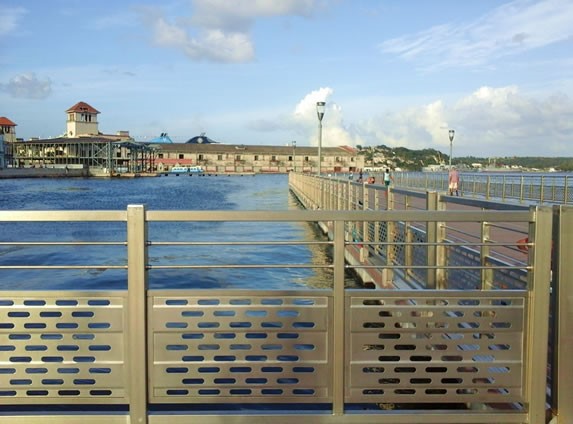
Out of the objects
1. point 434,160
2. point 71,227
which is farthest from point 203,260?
point 434,160

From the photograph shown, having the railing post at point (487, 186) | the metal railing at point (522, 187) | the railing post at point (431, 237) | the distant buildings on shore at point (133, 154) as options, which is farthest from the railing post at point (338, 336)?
the distant buildings on shore at point (133, 154)

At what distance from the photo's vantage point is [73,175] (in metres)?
112

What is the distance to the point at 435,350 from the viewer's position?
3408 millimetres

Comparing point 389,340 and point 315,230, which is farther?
point 315,230

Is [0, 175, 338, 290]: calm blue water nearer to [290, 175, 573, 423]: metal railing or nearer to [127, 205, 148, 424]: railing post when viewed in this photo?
[290, 175, 573, 423]: metal railing

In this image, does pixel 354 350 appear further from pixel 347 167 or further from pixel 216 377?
pixel 347 167

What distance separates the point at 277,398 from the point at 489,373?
122 centimetres

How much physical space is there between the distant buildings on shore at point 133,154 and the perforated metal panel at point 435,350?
364ft

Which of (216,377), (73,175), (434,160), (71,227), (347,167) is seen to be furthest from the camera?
(434,160)

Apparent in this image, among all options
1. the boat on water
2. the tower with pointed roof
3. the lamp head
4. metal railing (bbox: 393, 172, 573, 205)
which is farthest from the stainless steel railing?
the tower with pointed roof

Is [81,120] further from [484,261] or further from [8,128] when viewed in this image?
[484,261]

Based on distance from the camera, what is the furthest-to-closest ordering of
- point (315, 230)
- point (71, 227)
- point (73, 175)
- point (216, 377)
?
1. point (73, 175)
2. point (71, 227)
3. point (315, 230)
4. point (216, 377)

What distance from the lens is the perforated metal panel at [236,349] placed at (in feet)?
10.9

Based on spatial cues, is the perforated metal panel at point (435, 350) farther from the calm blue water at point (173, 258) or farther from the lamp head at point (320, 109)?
the lamp head at point (320, 109)
